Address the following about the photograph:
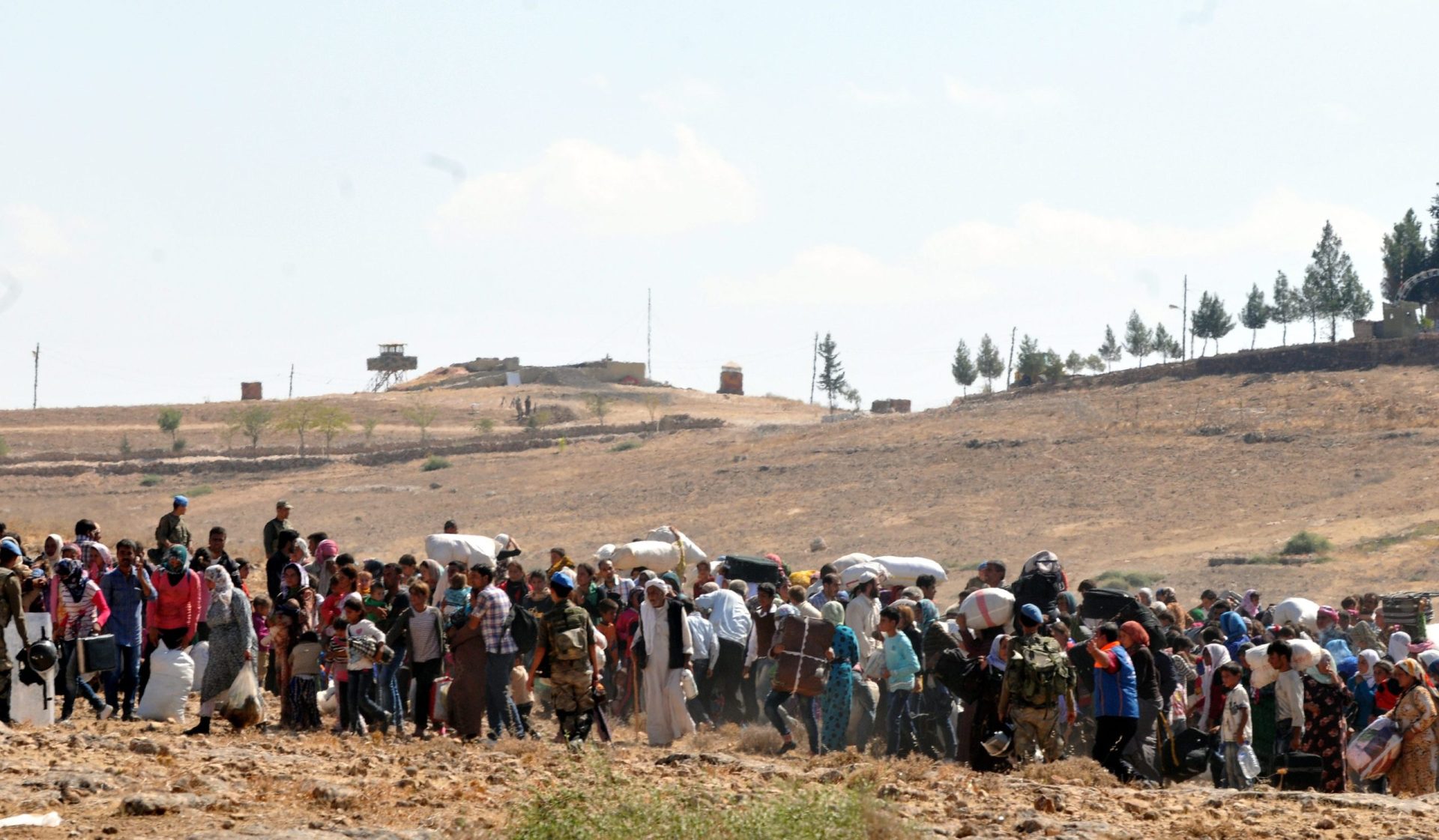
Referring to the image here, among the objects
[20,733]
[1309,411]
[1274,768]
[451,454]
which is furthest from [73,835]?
[451,454]

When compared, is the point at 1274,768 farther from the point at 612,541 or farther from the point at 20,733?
the point at 612,541

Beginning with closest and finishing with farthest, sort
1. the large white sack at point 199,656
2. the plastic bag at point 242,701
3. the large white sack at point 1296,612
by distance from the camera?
the plastic bag at point 242,701 < the large white sack at point 199,656 < the large white sack at point 1296,612

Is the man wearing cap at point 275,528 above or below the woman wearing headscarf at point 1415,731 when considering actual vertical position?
above

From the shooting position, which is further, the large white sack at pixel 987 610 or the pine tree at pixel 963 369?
the pine tree at pixel 963 369

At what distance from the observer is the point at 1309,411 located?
4894 centimetres

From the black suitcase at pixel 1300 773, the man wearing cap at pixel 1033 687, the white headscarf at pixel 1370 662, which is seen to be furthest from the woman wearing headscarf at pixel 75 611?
the white headscarf at pixel 1370 662

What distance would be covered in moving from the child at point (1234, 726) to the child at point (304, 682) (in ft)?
20.9

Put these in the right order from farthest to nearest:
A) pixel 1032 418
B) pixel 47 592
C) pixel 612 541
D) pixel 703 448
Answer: pixel 703 448, pixel 1032 418, pixel 612 541, pixel 47 592

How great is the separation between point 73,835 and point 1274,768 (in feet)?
24.4

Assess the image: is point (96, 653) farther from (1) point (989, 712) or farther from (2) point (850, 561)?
(2) point (850, 561)

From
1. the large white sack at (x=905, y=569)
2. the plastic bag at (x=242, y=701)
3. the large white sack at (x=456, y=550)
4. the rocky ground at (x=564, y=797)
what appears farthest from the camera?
the large white sack at (x=905, y=569)

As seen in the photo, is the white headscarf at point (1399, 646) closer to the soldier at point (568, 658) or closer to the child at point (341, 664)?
the soldier at point (568, 658)

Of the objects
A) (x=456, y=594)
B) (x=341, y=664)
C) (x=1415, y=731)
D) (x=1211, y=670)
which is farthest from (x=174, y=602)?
(x=1415, y=731)

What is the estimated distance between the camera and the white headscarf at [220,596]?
11.1 meters
